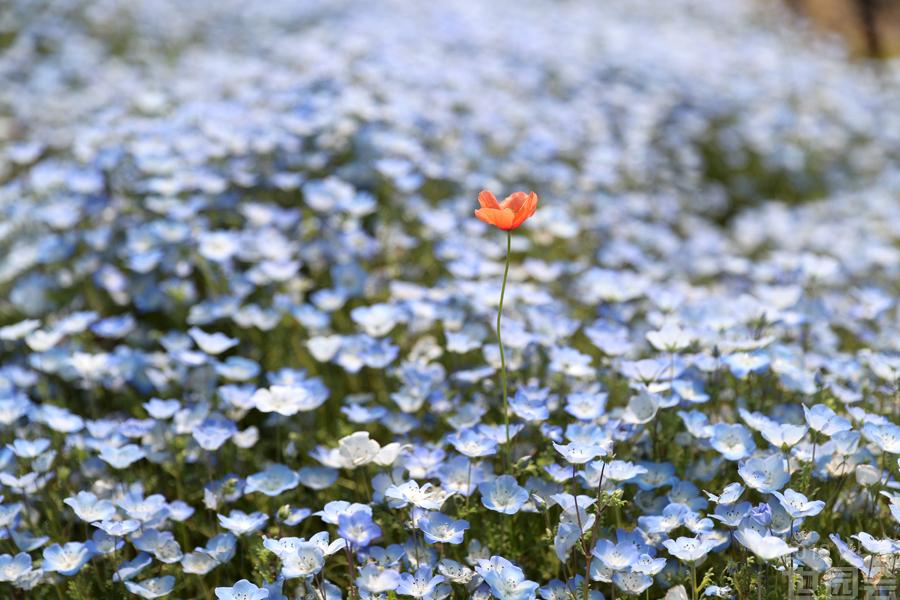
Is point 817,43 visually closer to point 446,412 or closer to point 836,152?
point 836,152

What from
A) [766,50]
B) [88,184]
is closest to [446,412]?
[88,184]

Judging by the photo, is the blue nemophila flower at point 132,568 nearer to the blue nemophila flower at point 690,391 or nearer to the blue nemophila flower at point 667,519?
the blue nemophila flower at point 667,519

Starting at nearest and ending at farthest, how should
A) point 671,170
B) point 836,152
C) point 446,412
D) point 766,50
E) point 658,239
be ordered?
point 446,412 → point 658,239 → point 671,170 → point 836,152 → point 766,50

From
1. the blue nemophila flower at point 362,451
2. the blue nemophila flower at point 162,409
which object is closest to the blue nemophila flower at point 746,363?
the blue nemophila flower at point 362,451

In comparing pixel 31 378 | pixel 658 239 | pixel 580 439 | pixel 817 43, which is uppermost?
pixel 580 439

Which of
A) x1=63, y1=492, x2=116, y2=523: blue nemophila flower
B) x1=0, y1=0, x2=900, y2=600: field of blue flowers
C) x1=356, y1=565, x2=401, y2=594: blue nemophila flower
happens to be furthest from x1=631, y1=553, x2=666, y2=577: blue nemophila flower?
x1=63, y1=492, x2=116, y2=523: blue nemophila flower

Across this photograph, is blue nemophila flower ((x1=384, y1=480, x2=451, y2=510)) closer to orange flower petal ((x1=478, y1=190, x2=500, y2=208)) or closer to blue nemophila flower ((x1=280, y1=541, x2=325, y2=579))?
blue nemophila flower ((x1=280, y1=541, x2=325, y2=579))

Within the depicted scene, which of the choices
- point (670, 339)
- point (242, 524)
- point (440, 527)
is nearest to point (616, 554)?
point (440, 527)
